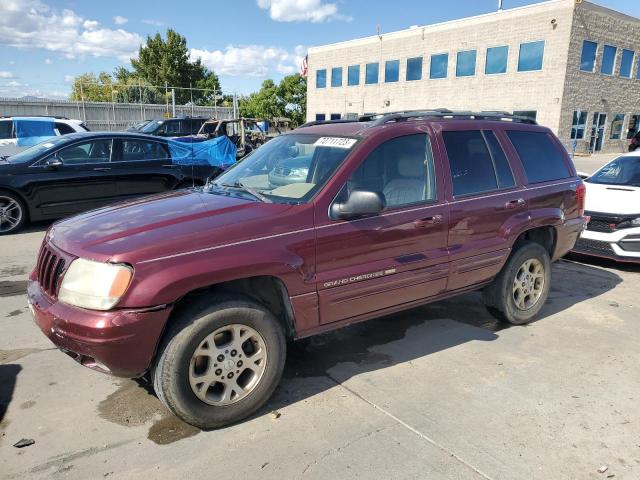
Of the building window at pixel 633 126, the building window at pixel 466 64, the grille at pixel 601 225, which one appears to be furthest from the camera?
the building window at pixel 633 126

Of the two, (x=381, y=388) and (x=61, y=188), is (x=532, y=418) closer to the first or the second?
(x=381, y=388)

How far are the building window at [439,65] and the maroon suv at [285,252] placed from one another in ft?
100

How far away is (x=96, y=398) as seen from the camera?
3338 mm

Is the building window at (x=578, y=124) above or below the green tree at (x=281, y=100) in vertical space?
below

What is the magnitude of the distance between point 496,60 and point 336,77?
14.6 metres

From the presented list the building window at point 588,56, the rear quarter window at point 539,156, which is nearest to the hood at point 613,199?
the rear quarter window at point 539,156

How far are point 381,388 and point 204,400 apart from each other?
126 cm

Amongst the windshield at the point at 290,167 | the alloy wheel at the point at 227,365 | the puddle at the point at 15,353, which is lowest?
the puddle at the point at 15,353

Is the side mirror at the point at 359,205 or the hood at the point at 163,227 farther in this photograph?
the side mirror at the point at 359,205

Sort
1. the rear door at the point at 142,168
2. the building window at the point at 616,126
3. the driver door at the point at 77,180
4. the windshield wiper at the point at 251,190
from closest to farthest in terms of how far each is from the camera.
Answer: the windshield wiper at the point at 251,190 < the driver door at the point at 77,180 < the rear door at the point at 142,168 < the building window at the point at 616,126

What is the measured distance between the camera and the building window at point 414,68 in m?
34.3

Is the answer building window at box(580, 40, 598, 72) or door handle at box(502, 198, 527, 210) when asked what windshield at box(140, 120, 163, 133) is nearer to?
door handle at box(502, 198, 527, 210)

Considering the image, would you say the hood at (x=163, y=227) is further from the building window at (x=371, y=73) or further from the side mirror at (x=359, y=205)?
the building window at (x=371, y=73)

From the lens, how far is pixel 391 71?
36.3 m
